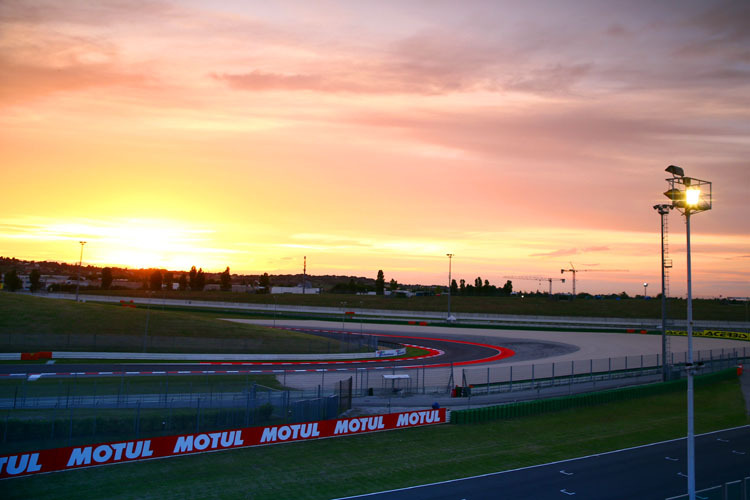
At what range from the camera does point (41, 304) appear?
58844 mm

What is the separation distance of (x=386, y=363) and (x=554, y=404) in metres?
21.6

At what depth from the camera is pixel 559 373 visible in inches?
1890

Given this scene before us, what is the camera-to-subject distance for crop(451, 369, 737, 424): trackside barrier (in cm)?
3247

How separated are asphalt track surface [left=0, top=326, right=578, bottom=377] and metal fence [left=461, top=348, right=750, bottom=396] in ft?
23.9

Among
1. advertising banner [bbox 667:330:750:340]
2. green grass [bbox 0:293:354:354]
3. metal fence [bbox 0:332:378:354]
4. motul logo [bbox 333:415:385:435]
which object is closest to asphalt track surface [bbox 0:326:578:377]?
metal fence [bbox 0:332:378:354]

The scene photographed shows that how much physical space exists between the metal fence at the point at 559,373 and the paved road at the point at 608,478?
12.6 m

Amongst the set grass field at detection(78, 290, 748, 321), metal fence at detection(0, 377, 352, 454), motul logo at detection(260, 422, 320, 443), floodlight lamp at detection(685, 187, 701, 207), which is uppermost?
floodlight lamp at detection(685, 187, 701, 207)

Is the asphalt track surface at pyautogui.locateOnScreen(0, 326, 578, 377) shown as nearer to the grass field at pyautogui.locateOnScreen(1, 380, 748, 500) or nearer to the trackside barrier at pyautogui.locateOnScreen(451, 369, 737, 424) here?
the grass field at pyautogui.locateOnScreen(1, 380, 748, 500)

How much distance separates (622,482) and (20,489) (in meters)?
23.0

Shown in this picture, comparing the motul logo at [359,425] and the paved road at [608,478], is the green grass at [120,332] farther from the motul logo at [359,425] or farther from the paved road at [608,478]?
the paved road at [608,478]

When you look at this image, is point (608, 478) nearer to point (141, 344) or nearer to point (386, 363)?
point (386, 363)

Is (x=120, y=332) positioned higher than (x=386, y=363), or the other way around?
(x=120, y=332)

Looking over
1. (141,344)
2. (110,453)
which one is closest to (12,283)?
(141,344)

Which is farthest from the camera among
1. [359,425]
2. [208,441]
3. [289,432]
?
[359,425]
